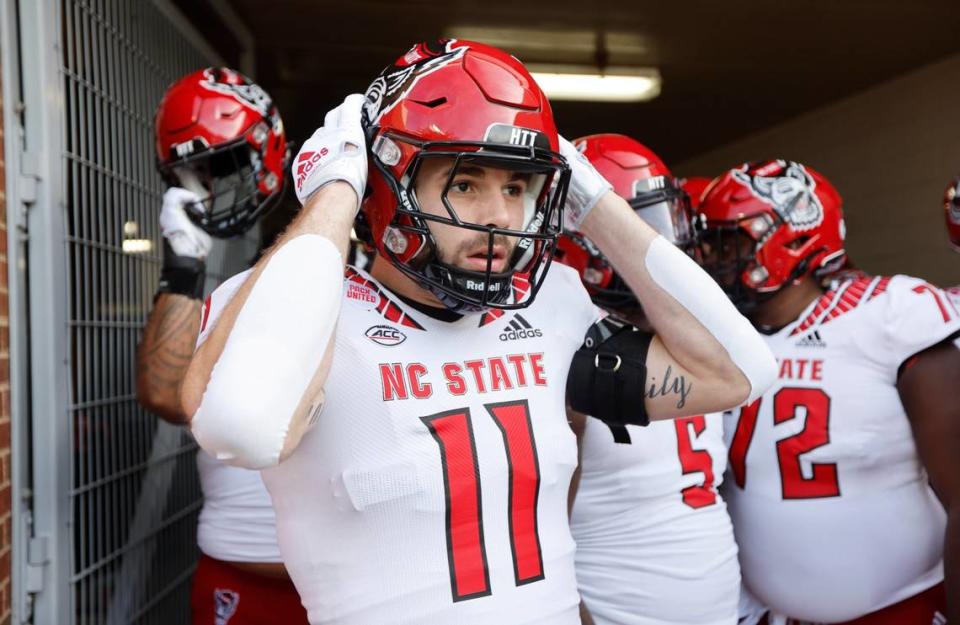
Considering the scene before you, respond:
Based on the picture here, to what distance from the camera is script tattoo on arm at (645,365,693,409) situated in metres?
A: 1.89

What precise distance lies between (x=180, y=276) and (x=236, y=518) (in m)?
0.84

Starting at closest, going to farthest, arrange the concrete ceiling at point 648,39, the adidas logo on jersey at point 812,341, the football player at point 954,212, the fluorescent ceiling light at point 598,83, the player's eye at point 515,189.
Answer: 1. the player's eye at point 515,189
2. the adidas logo on jersey at point 812,341
3. the football player at point 954,212
4. the concrete ceiling at point 648,39
5. the fluorescent ceiling light at point 598,83

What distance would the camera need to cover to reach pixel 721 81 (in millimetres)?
7500

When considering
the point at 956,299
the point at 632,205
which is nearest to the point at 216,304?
the point at 632,205

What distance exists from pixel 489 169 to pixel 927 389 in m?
1.73

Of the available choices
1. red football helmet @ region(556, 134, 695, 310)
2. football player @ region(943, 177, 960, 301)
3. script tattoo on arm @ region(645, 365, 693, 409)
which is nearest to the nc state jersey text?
script tattoo on arm @ region(645, 365, 693, 409)

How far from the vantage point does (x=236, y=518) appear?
2.71 m

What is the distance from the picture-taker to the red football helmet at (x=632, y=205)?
273 centimetres

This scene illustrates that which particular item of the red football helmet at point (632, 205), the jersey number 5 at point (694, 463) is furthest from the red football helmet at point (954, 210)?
the jersey number 5 at point (694, 463)

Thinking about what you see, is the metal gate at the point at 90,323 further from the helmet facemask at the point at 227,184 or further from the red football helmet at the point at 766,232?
the red football helmet at the point at 766,232

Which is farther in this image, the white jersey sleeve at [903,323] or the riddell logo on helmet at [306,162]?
the white jersey sleeve at [903,323]

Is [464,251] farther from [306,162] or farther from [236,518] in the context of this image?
[236,518]

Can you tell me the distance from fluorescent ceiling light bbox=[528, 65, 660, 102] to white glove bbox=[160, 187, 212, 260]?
4.58 meters

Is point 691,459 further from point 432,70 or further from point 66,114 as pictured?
point 66,114
